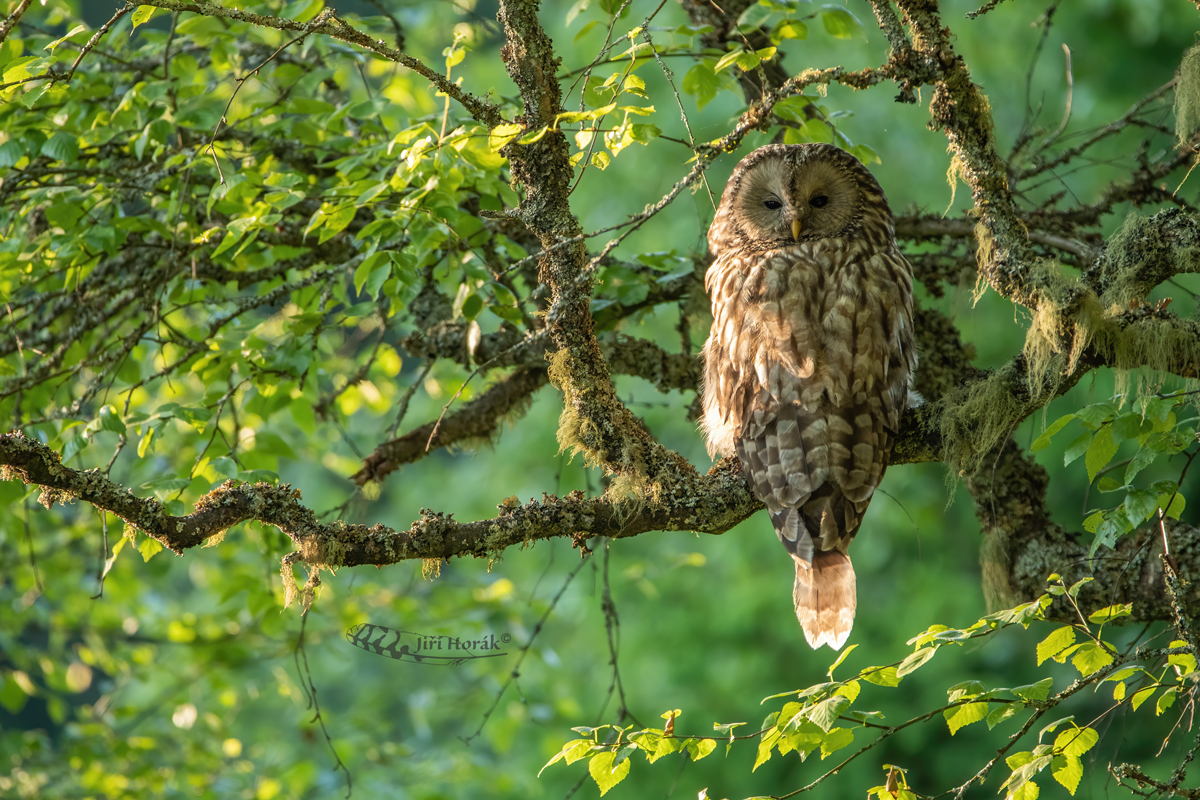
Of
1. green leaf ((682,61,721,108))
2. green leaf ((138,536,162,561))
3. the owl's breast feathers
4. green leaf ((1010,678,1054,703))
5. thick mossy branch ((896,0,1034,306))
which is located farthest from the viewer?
green leaf ((682,61,721,108))

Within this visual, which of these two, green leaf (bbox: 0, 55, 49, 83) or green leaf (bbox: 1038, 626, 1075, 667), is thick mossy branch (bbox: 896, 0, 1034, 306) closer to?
green leaf (bbox: 1038, 626, 1075, 667)

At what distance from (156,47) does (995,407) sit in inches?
100


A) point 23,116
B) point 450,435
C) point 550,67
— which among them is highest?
point 23,116

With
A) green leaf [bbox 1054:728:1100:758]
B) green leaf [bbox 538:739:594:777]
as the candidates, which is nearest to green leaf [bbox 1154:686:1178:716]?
green leaf [bbox 1054:728:1100:758]

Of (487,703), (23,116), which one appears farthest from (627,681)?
(23,116)

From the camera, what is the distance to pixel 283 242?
2859 millimetres

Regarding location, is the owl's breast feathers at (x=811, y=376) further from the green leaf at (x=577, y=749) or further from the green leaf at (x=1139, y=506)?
the green leaf at (x=577, y=749)

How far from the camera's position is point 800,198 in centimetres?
274

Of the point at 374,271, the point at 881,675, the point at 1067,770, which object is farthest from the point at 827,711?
the point at 374,271

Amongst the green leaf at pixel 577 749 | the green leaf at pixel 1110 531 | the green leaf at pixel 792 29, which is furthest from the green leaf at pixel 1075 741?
the green leaf at pixel 792 29

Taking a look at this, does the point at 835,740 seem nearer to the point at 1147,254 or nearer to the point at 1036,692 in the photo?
the point at 1036,692

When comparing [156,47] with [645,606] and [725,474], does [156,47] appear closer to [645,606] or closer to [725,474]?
[725,474]

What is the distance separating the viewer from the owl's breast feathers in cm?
226

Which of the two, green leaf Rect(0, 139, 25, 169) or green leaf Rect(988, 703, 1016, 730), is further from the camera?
green leaf Rect(0, 139, 25, 169)
